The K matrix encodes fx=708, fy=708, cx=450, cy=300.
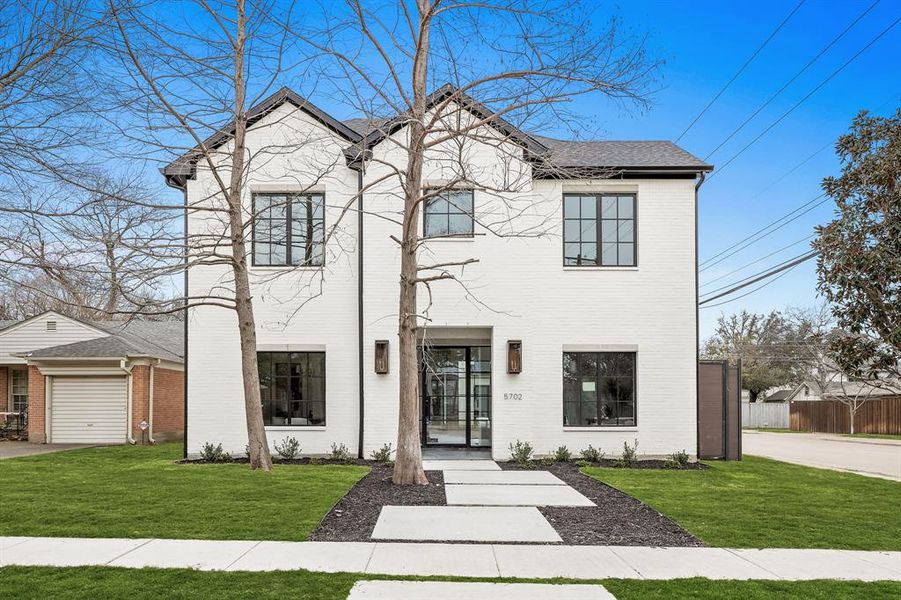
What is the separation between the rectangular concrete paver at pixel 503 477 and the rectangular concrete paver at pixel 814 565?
4702 mm

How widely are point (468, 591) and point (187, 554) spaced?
2769 mm

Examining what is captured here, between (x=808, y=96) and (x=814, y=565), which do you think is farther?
(x=808, y=96)

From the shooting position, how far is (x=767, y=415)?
46219mm

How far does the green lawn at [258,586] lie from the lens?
5.37 meters

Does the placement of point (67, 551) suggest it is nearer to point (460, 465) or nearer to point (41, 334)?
point (460, 465)

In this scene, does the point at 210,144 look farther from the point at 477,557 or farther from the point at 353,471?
the point at 477,557

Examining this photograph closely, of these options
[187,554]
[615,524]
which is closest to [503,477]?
[615,524]

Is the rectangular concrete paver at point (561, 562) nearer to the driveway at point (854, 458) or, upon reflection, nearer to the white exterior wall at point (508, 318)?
the white exterior wall at point (508, 318)

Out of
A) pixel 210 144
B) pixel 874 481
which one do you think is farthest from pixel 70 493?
pixel 874 481

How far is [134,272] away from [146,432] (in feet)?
35.6

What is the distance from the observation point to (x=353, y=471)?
40.2 ft

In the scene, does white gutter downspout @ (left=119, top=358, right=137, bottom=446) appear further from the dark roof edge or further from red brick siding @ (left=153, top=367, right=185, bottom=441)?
the dark roof edge

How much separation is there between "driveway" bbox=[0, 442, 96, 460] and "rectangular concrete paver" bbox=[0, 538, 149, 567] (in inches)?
412

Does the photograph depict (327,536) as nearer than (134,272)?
Yes
